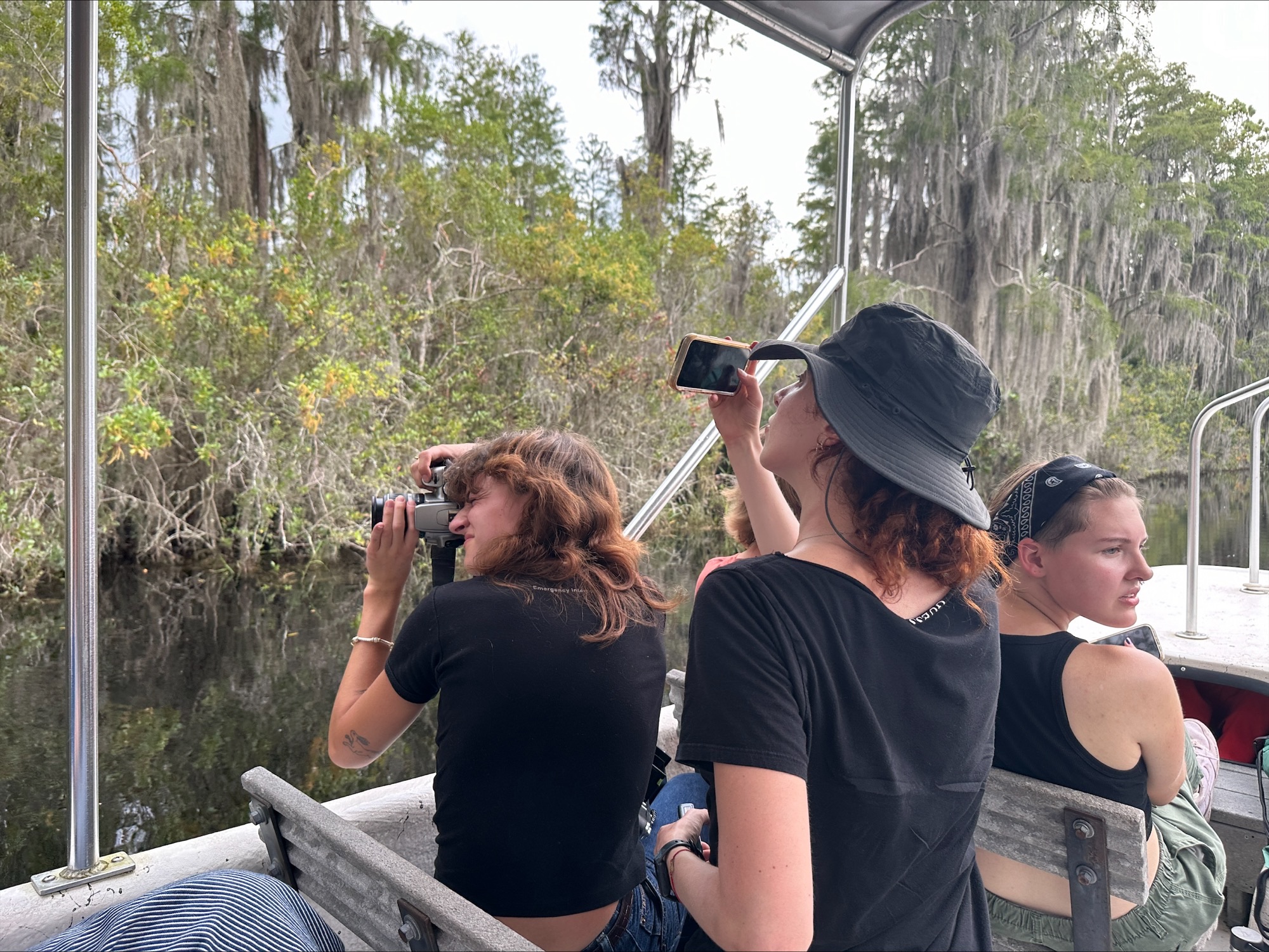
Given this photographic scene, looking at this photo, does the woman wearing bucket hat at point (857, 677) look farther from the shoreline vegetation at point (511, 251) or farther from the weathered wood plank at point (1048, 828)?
the shoreline vegetation at point (511, 251)

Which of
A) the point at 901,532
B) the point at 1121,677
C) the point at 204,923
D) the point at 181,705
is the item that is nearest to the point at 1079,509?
the point at 1121,677

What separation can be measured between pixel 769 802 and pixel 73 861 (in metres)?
1.05

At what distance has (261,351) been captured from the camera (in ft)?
18.2

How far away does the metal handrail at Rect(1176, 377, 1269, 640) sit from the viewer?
2152 millimetres

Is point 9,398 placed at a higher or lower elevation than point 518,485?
higher

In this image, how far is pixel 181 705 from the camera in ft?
15.8

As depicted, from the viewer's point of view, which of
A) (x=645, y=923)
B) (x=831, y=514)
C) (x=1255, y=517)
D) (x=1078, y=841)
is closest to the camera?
(x=831, y=514)

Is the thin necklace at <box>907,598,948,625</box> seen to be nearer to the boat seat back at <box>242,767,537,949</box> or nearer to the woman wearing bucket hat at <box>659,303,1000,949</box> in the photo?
the woman wearing bucket hat at <box>659,303,1000,949</box>

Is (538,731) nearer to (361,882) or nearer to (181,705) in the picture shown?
(361,882)

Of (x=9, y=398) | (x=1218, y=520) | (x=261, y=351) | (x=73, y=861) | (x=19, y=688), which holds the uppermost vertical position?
(x=261, y=351)

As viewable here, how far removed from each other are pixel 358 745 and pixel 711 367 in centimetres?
67

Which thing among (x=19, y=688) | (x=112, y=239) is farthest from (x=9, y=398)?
(x=19, y=688)

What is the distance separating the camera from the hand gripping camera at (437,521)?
3.96ft

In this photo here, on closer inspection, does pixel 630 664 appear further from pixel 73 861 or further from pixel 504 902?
pixel 73 861
